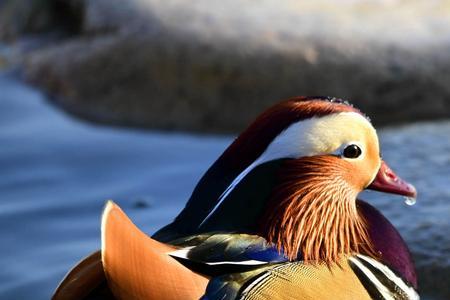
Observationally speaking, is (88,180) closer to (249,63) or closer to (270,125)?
(249,63)

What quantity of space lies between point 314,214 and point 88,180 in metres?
1.96

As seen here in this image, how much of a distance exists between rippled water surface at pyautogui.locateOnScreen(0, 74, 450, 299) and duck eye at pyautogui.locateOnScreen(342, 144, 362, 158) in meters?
0.78

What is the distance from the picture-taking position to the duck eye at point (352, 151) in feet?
12.2

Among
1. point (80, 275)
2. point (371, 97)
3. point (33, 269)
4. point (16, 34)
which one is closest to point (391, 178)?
point (80, 275)

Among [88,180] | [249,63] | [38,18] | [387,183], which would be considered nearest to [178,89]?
[249,63]

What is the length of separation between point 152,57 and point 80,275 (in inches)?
129

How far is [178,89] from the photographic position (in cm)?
640

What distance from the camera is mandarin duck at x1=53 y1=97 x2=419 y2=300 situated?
322 centimetres

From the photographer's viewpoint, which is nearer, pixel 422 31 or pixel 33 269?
pixel 33 269

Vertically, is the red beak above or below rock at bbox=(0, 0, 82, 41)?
below

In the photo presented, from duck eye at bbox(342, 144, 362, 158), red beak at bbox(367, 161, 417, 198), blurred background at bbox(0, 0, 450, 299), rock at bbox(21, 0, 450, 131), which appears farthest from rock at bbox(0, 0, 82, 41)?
duck eye at bbox(342, 144, 362, 158)

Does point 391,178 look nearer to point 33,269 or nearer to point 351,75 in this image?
point 33,269

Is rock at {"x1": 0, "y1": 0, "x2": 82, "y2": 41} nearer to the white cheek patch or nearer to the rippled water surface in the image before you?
the rippled water surface

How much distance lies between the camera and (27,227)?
508 centimetres
